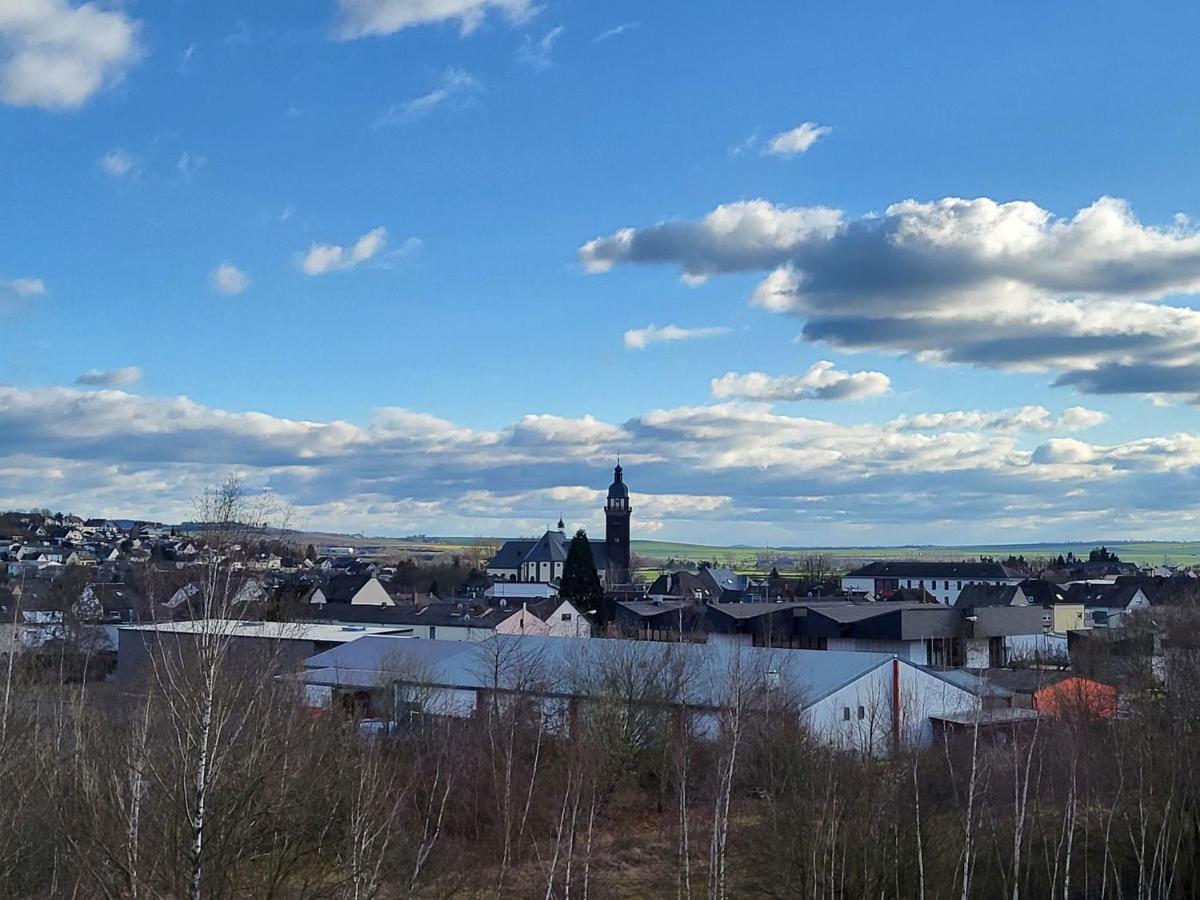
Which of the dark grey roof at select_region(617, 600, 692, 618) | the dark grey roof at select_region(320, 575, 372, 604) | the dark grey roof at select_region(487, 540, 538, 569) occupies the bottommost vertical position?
the dark grey roof at select_region(617, 600, 692, 618)

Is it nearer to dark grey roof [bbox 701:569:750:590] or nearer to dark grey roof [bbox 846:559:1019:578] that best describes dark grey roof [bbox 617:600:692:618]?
dark grey roof [bbox 701:569:750:590]

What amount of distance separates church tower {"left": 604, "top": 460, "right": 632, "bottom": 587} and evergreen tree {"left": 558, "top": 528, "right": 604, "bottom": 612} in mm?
45795

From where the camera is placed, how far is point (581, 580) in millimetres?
77812

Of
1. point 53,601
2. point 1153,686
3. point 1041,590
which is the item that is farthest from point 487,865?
point 1041,590

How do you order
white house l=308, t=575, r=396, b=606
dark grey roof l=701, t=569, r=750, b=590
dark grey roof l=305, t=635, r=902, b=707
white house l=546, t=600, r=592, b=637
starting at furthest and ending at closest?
dark grey roof l=701, t=569, r=750, b=590 → white house l=308, t=575, r=396, b=606 → white house l=546, t=600, r=592, b=637 → dark grey roof l=305, t=635, r=902, b=707

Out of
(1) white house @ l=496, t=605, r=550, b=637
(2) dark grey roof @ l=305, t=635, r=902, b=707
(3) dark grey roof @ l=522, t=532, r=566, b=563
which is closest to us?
(2) dark grey roof @ l=305, t=635, r=902, b=707

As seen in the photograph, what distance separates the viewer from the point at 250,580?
37.0 ft

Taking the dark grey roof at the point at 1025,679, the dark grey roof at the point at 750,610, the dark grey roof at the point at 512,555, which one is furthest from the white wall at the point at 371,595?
the dark grey roof at the point at 1025,679

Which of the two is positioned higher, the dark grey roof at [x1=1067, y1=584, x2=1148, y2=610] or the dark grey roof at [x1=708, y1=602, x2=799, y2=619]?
the dark grey roof at [x1=708, y1=602, x2=799, y2=619]

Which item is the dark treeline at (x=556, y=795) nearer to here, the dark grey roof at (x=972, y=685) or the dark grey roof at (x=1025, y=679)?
the dark grey roof at (x=972, y=685)

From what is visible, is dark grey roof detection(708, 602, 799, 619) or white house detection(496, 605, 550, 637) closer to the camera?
dark grey roof detection(708, 602, 799, 619)

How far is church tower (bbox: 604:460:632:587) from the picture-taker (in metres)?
125

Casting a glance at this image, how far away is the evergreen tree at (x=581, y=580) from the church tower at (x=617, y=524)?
45795mm

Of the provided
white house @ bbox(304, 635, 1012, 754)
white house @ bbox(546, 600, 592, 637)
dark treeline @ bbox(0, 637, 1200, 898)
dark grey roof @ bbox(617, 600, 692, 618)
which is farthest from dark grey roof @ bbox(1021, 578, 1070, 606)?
dark treeline @ bbox(0, 637, 1200, 898)
